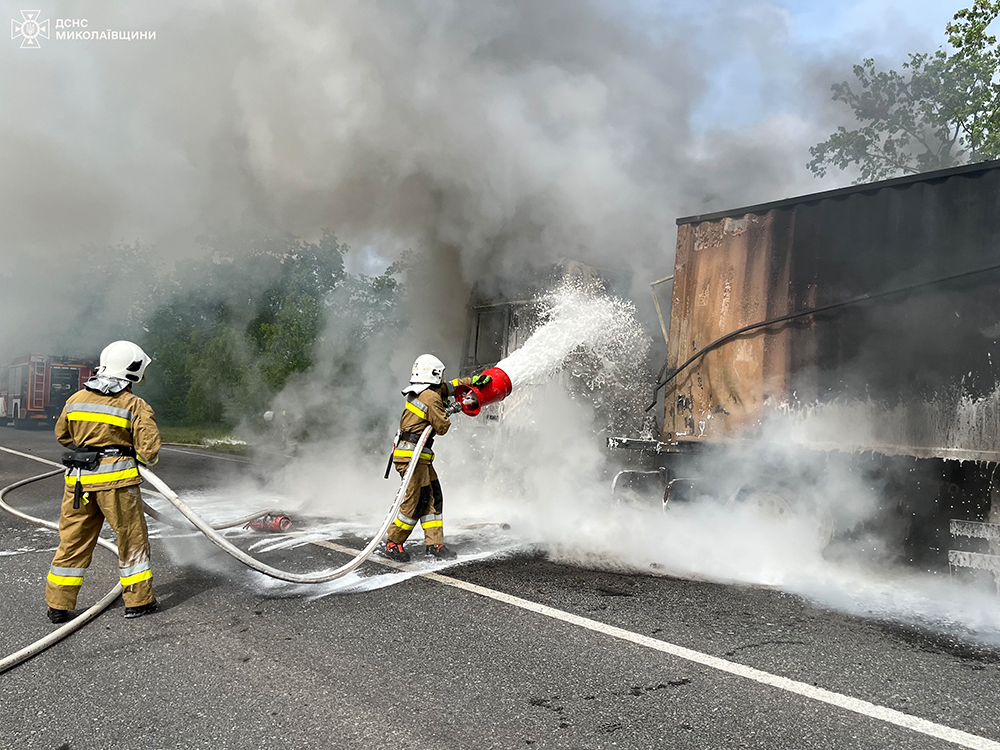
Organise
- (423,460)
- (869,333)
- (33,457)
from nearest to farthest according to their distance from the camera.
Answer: (869,333) < (423,460) < (33,457)

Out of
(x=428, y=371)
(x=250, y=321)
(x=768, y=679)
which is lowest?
(x=768, y=679)

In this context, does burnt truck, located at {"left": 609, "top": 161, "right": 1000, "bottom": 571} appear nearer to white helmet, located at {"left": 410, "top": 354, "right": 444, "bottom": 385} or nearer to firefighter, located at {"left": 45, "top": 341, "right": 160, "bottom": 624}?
white helmet, located at {"left": 410, "top": 354, "right": 444, "bottom": 385}

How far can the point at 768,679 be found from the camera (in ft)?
9.69

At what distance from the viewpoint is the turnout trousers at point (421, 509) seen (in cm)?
524

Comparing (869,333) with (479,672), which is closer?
(479,672)

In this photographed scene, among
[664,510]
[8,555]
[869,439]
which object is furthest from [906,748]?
[8,555]

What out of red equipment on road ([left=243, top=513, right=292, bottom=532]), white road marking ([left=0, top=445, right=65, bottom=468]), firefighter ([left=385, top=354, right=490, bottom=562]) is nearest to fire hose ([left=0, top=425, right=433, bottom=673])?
firefighter ([left=385, top=354, right=490, bottom=562])

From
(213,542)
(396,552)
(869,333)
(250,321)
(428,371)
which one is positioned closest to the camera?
(213,542)

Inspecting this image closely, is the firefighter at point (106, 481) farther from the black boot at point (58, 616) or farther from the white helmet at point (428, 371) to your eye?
the white helmet at point (428, 371)

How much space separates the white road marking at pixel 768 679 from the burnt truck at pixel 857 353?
86.3 inches

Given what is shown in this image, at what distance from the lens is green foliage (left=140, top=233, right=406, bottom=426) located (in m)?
12.2

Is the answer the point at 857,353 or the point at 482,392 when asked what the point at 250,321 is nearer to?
the point at 482,392

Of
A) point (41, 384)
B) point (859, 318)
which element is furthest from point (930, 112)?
point (41, 384)

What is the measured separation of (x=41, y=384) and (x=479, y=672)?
2324 cm
